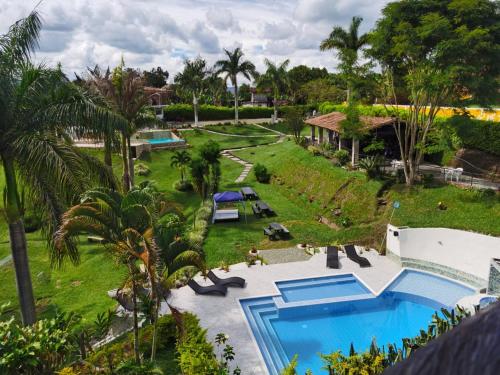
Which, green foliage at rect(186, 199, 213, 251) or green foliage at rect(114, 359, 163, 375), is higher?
green foliage at rect(114, 359, 163, 375)

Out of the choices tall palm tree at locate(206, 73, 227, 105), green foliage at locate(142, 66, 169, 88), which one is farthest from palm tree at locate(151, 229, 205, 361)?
green foliage at locate(142, 66, 169, 88)

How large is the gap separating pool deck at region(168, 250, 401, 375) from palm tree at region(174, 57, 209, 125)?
36.7 meters

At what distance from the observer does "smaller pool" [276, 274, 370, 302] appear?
15.7m

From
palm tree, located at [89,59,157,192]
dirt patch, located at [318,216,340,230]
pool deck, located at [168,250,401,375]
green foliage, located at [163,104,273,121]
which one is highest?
palm tree, located at [89,59,157,192]

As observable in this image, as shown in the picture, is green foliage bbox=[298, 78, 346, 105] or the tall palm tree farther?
green foliage bbox=[298, 78, 346, 105]

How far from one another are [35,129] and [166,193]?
2066 centimetres

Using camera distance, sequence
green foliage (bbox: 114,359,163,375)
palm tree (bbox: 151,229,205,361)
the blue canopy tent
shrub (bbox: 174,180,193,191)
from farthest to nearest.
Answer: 1. shrub (bbox: 174,180,193,191)
2. the blue canopy tent
3. palm tree (bbox: 151,229,205,361)
4. green foliage (bbox: 114,359,163,375)

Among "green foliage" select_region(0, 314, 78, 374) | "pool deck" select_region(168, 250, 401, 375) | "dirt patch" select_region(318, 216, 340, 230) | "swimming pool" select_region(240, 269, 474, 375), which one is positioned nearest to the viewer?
"green foliage" select_region(0, 314, 78, 374)

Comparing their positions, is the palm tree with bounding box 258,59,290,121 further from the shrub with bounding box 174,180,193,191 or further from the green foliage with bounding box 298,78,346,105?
the shrub with bounding box 174,180,193,191

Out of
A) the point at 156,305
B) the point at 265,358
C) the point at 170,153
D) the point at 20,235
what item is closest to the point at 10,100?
the point at 20,235

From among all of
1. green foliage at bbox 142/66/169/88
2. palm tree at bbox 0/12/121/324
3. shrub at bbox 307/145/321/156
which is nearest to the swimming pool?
palm tree at bbox 0/12/121/324

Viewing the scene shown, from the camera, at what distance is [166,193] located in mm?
30297

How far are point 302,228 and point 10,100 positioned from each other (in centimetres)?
1650

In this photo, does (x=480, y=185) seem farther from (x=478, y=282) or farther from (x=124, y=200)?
(x=124, y=200)
